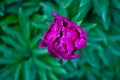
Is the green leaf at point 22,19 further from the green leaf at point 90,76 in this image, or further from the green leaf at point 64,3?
the green leaf at point 90,76

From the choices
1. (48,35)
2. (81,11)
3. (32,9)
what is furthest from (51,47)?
(32,9)

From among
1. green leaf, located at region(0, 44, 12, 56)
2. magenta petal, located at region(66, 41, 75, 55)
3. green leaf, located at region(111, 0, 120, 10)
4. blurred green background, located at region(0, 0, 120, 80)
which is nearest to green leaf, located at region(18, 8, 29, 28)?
blurred green background, located at region(0, 0, 120, 80)

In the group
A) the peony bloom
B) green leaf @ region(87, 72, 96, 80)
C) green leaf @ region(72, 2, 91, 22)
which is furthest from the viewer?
green leaf @ region(87, 72, 96, 80)

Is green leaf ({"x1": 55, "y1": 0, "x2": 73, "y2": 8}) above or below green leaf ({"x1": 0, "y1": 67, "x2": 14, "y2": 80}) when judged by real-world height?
above

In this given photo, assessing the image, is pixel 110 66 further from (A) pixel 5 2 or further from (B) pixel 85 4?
(A) pixel 5 2

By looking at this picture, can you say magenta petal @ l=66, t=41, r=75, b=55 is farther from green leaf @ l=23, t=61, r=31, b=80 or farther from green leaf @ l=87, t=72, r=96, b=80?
green leaf @ l=87, t=72, r=96, b=80

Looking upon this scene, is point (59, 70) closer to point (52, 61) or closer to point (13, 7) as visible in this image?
point (52, 61)
